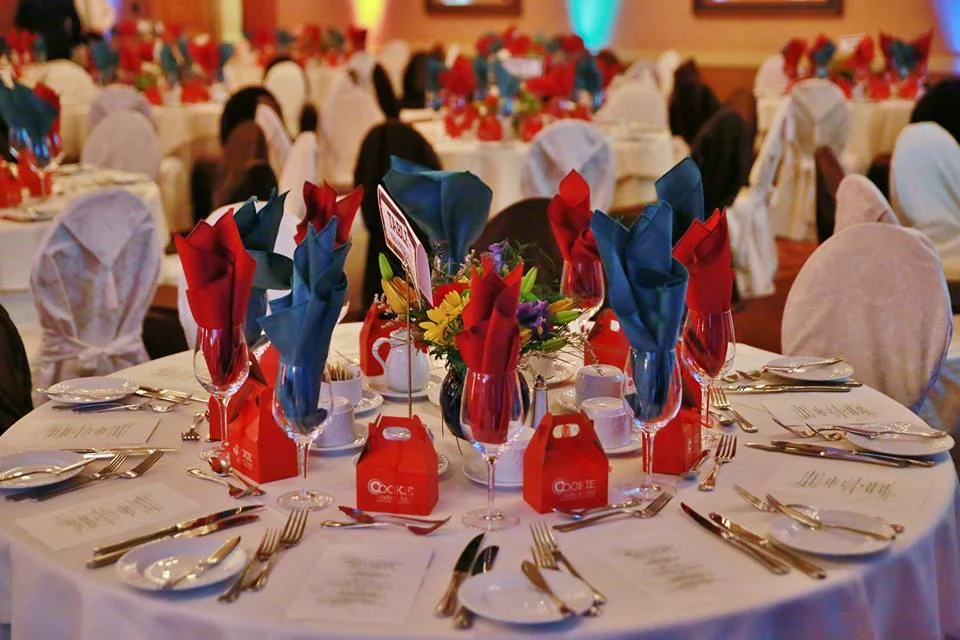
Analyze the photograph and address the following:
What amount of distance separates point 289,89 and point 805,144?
398 centimetres

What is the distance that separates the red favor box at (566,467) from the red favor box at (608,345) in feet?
1.57

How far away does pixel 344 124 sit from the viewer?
7.52 metres

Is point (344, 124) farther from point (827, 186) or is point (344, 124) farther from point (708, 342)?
point (708, 342)

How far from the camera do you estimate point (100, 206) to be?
3.46 meters

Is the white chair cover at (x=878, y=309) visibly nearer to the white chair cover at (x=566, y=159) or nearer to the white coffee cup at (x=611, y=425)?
the white coffee cup at (x=611, y=425)

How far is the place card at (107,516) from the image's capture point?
1.71 m

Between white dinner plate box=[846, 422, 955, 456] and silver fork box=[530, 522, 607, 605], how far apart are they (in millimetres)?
644

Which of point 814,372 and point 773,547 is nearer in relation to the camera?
point 773,547

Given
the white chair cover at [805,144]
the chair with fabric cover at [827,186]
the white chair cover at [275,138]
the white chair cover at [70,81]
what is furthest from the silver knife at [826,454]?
the white chair cover at [70,81]

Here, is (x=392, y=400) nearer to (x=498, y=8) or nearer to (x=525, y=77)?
(x=525, y=77)

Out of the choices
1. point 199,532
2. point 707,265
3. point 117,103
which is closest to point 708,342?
point 707,265

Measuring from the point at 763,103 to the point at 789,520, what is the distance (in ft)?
23.7

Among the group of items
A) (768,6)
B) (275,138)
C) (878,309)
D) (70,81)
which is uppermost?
(768,6)

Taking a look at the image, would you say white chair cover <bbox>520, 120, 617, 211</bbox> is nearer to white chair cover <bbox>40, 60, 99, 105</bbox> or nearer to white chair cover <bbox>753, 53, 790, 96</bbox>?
white chair cover <bbox>40, 60, 99, 105</bbox>
